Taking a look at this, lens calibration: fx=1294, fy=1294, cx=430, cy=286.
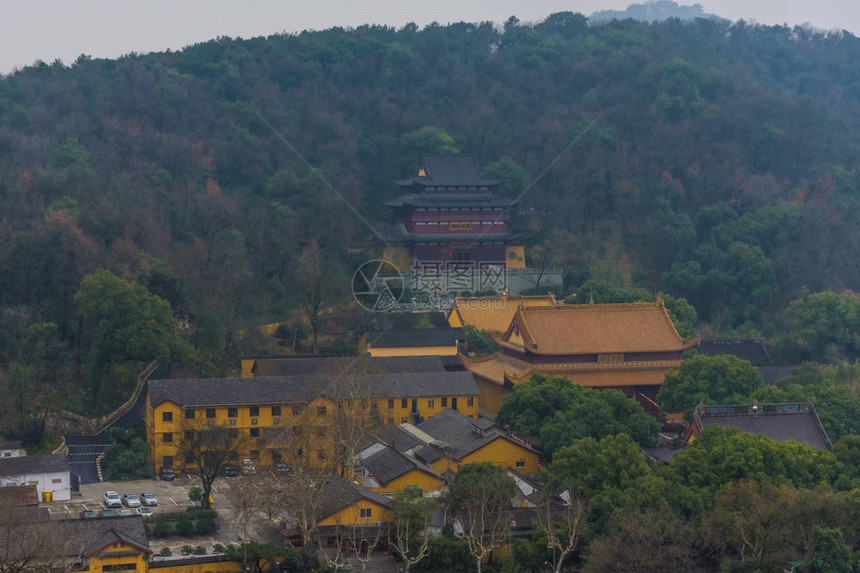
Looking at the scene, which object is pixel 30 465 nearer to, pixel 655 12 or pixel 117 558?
pixel 117 558

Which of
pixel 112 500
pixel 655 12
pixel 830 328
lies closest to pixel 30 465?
pixel 112 500

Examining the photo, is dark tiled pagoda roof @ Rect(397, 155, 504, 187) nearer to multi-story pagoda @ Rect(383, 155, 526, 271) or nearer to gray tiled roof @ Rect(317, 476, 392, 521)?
multi-story pagoda @ Rect(383, 155, 526, 271)

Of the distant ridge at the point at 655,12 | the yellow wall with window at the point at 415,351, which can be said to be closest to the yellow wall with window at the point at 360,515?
the yellow wall with window at the point at 415,351

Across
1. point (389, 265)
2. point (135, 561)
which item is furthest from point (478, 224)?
point (135, 561)

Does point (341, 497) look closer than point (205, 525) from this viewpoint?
Yes

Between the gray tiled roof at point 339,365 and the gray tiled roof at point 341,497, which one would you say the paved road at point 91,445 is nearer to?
the gray tiled roof at point 339,365
